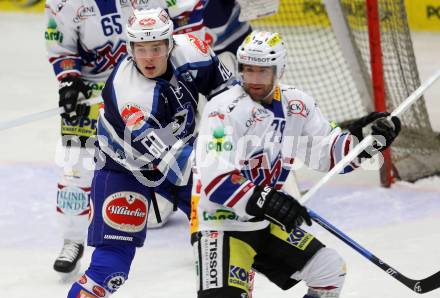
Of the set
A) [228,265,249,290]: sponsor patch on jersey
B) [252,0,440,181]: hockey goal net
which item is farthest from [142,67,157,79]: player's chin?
[252,0,440,181]: hockey goal net

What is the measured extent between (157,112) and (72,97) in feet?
3.19

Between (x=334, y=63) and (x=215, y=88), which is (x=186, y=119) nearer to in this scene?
(x=215, y=88)

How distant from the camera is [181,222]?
6094 millimetres

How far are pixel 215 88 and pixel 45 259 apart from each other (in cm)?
142

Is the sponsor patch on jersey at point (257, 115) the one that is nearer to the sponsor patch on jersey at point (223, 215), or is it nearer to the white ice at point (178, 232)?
the sponsor patch on jersey at point (223, 215)

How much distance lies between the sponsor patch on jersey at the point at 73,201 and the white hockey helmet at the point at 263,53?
1677 millimetres

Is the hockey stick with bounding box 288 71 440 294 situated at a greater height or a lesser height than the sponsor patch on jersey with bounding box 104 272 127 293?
greater

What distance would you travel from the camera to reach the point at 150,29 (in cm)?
446

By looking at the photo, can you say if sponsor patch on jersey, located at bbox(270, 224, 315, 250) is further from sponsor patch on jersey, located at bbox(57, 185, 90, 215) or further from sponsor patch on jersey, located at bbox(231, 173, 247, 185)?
sponsor patch on jersey, located at bbox(57, 185, 90, 215)

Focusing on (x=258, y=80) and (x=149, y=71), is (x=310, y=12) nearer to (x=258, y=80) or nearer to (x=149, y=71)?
(x=149, y=71)

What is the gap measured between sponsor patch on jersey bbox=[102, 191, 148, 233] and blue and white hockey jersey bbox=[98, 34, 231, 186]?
9cm

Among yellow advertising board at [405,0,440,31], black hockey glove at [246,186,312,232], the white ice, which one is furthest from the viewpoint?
yellow advertising board at [405,0,440,31]

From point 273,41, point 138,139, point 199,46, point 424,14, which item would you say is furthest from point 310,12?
point 273,41

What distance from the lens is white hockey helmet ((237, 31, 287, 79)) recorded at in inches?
155
